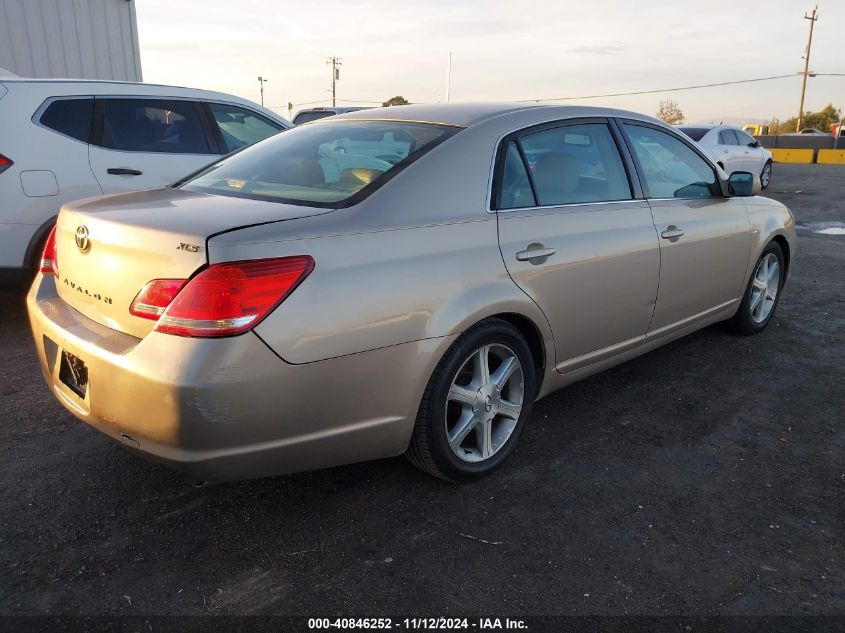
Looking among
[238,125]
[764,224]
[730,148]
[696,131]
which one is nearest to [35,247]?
[238,125]

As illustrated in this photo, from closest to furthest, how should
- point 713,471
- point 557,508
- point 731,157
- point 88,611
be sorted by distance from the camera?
1. point 88,611
2. point 557,508
3. point 713,471
4. point 731,157

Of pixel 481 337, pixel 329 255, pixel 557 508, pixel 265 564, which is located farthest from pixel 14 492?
pixel 557 508

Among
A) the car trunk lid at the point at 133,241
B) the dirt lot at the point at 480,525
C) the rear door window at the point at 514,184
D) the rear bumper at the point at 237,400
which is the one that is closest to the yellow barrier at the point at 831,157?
the dirt lot at the point at 480,525

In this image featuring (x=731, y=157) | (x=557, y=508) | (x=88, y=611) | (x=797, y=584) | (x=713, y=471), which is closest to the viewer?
(x=88, y=611)

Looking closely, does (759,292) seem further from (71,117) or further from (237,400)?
(71,117)

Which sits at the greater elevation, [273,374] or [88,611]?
[273,374]

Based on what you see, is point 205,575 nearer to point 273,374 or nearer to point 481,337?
point 273,374

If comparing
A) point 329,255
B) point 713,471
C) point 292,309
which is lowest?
point 713,471

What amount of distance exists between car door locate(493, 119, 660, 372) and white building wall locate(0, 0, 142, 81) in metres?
9.38

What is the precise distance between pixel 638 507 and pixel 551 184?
147cm

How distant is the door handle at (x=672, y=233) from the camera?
365cm

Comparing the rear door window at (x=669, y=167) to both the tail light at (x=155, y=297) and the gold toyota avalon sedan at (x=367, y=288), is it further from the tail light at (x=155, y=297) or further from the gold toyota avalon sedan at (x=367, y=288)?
the tail light at (x=155, y=297)

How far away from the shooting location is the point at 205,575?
2.32m

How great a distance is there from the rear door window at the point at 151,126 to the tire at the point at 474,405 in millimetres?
3741
